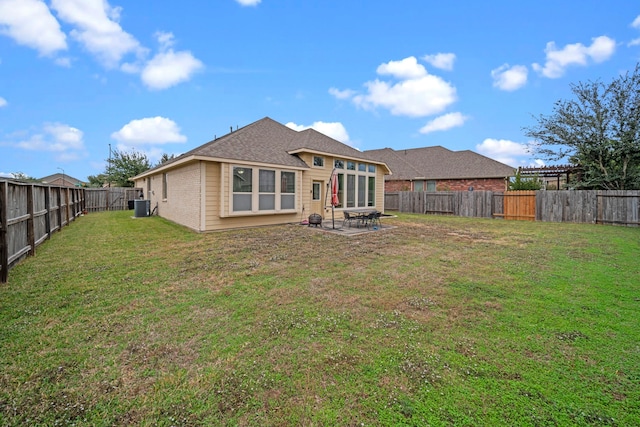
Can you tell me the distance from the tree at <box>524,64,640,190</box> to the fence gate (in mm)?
4467

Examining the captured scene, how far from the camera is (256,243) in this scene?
8109 millimetres

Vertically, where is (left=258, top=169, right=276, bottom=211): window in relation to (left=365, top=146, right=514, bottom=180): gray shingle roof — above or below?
below

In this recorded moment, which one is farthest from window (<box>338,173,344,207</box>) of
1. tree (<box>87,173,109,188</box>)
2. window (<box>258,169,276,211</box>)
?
tree (<box>87,173,109,188</box>)

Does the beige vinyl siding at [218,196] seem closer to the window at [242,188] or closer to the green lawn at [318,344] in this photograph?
the window at [242,188]

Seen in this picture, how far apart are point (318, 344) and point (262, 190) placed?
8.97 metres

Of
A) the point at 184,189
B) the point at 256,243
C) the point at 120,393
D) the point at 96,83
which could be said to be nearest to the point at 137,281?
the point at 120,393

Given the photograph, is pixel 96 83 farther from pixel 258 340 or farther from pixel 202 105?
pixel 258 340

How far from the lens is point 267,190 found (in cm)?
1133

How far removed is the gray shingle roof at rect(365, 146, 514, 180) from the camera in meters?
23.0

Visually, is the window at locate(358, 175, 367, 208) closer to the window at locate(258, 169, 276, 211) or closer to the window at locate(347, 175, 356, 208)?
the window at locate(347, 175, 356, 208)

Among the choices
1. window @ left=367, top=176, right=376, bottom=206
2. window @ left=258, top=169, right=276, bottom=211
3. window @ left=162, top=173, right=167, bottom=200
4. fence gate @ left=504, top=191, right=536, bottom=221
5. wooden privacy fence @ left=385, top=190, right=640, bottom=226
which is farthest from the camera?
window @ left=367, top=176, right=376, bottom=206

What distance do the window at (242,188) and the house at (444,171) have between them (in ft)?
56.2


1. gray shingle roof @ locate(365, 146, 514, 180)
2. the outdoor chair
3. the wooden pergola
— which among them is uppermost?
gray shingle roof @ locate(365, 146, 514, 180)

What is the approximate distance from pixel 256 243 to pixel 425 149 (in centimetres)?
2500
